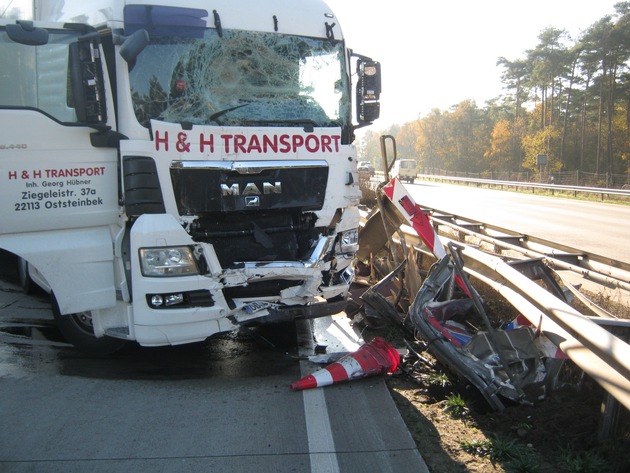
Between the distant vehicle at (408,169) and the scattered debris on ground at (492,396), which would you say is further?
the distant vehicle at (408,169)

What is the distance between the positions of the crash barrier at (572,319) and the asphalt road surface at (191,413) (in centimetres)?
117

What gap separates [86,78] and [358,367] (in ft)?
10.4

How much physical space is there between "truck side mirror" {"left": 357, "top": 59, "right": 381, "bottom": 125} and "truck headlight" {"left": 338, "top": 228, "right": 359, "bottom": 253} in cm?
114

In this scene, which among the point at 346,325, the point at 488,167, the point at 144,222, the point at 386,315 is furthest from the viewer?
the point at 488,167

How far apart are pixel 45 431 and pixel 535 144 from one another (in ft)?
202

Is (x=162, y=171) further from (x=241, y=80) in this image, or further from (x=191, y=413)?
(x=191, y=413)

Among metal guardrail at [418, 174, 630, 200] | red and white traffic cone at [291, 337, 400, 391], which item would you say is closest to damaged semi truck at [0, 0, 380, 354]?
red and white traffic cone at [291, 337, 400, 391]

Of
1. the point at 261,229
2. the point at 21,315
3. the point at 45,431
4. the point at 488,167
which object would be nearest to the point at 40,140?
the point at 261,229

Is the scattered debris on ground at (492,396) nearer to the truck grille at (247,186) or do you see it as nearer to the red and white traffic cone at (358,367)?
the red and white traffic cone at (358,367)

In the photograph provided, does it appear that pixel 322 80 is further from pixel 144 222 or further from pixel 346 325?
pixel 346 325

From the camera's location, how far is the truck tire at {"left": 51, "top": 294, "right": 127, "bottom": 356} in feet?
17.4

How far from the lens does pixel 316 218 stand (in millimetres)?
5363

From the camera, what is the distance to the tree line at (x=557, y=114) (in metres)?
44.5

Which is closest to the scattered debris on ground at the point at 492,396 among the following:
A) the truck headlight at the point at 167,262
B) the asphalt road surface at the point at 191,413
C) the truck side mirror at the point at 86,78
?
the asphalt road surface at the point at 191,413
